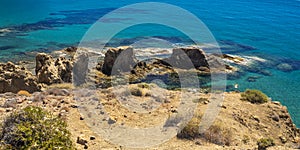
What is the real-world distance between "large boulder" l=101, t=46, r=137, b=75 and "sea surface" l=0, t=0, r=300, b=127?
1147cm

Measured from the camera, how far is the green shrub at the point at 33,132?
9.56 metres

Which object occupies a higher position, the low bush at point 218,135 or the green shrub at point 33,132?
the green shrub at point 33,132

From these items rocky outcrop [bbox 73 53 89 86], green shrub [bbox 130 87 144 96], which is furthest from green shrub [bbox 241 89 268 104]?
rocky outcrop [bbox 73 53 89 86]

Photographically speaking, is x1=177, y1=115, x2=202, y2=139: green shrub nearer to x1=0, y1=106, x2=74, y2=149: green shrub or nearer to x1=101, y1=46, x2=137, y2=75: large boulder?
x1=0, y1=106, x2=74, y2=149: green shrub

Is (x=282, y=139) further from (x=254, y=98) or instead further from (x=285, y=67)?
(x=285, y=67)

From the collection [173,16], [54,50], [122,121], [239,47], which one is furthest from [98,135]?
[173,16]

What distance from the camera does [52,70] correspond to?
2472 centimetres

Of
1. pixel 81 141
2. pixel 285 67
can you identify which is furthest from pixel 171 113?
pixel 285 67

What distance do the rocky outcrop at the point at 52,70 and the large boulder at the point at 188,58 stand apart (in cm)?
1370

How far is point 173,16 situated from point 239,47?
122 ft

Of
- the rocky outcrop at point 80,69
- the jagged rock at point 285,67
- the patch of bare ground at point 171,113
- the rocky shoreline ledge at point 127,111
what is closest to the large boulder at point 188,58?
the rocky shoreline ledge at point 127,111

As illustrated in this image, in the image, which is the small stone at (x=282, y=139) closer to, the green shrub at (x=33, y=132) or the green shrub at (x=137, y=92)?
the green shrub at (x=137, y=92)

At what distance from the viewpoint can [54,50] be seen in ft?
145

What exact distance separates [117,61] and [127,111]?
15.4 m
